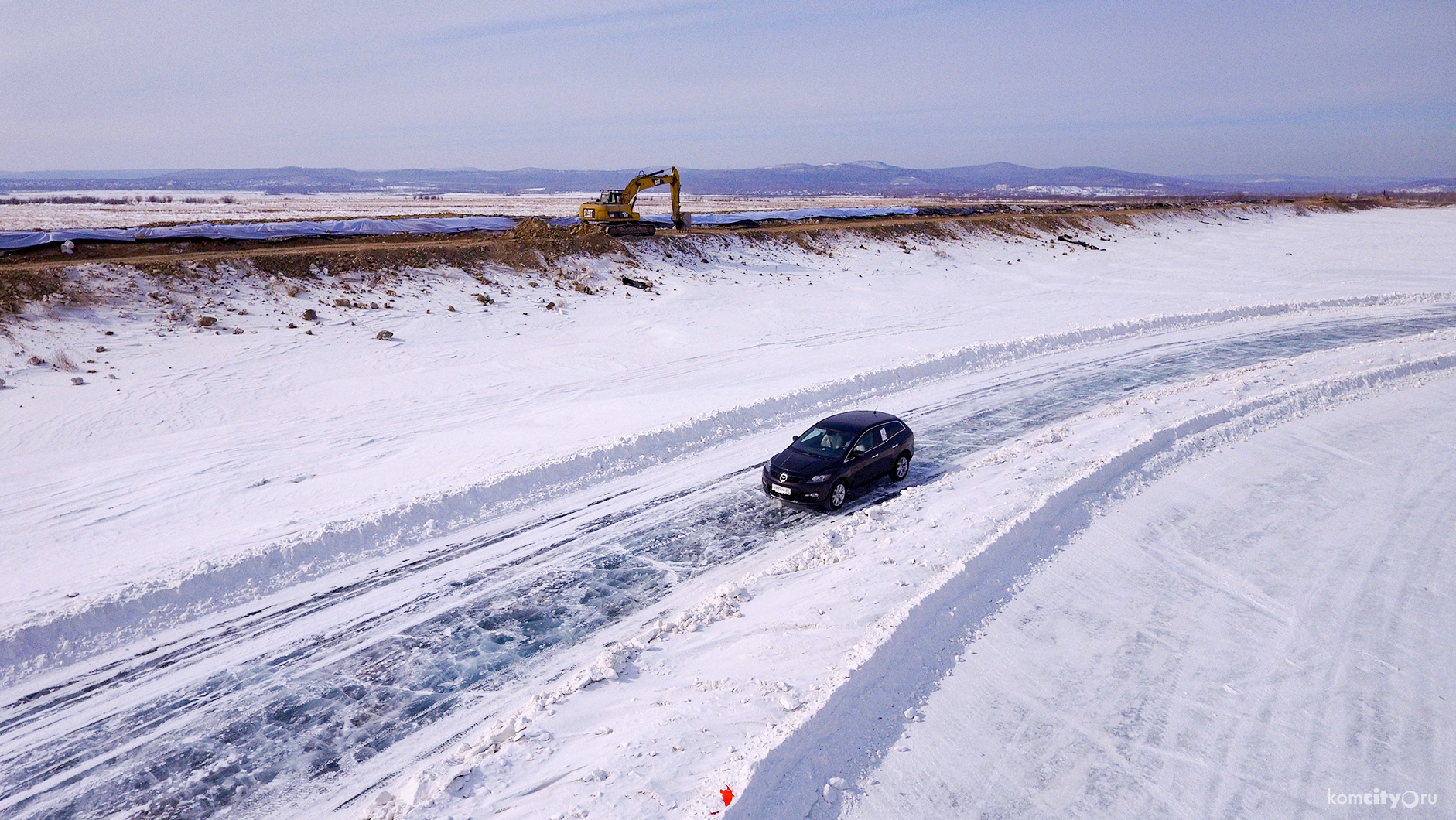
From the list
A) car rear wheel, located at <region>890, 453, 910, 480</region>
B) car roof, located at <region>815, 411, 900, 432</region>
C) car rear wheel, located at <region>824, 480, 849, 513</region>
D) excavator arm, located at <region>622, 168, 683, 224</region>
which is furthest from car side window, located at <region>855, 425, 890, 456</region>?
excavator arm, located at <region>622, 168, 683, 224</region>

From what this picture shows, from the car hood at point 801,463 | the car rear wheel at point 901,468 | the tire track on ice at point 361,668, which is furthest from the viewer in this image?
the car rear wheel at point 901,468

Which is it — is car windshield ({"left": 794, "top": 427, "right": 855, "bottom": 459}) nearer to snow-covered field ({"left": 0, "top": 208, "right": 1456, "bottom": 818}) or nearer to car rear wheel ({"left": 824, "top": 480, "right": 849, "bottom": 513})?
car rear wheel ({"left": 824, "top": 480, "right": 849, "bottom": 513})

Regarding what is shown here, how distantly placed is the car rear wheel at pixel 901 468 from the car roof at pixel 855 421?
0.77 m

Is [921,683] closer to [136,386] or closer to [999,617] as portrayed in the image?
[999,617]

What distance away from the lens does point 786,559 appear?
38.3 ft

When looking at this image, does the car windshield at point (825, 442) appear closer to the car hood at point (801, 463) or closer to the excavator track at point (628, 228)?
the car hood at point (801, 463)

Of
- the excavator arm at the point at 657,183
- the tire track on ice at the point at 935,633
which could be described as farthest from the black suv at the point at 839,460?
the excavator arm at the point at 657,183

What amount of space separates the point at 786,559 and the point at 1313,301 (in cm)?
3393

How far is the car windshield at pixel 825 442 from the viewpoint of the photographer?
1388cm

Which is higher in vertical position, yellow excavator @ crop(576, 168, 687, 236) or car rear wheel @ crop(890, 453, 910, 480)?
yellow excavator @ crop(576, 168, 687, 236)

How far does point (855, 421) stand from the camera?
14.6 m

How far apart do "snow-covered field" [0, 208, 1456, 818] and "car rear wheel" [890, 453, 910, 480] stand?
32cm

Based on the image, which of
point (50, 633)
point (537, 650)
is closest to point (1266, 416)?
point (537, 650)

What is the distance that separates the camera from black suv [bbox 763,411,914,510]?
43.6ft
